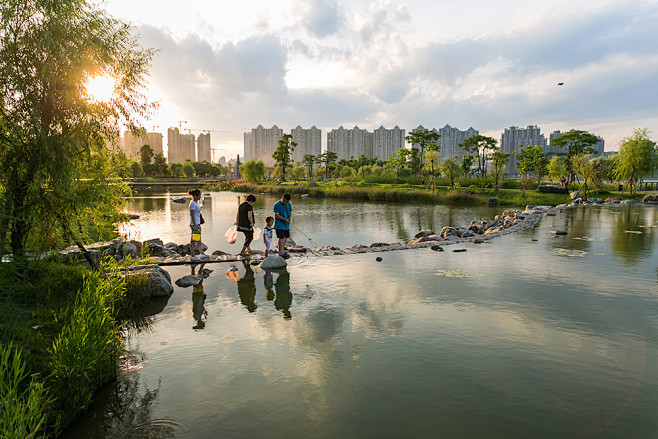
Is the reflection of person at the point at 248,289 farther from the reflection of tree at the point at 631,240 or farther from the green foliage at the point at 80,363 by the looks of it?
the reflection of tree at the point at 631,240

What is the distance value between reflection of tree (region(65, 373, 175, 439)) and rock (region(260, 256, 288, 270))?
22.8 ft

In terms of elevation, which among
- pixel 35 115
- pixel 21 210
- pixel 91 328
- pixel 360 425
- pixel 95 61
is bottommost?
pixel 360 425

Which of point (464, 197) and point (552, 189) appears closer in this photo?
point (464, 197)

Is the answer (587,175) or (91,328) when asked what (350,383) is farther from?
(587,175)

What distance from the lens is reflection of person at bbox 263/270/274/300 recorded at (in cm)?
952

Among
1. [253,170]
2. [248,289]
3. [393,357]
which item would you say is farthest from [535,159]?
[393,357]

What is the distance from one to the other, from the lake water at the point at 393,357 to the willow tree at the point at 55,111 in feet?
11.6

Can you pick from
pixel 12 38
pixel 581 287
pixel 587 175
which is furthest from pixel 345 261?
pixel 587 175

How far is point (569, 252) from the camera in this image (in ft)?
50.5

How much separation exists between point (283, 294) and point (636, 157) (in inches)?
2270

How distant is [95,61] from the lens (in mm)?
8625

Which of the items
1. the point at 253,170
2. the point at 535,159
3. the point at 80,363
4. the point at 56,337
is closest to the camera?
the point at 80,363

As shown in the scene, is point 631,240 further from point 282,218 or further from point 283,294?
point 283,294

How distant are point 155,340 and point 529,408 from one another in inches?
255
